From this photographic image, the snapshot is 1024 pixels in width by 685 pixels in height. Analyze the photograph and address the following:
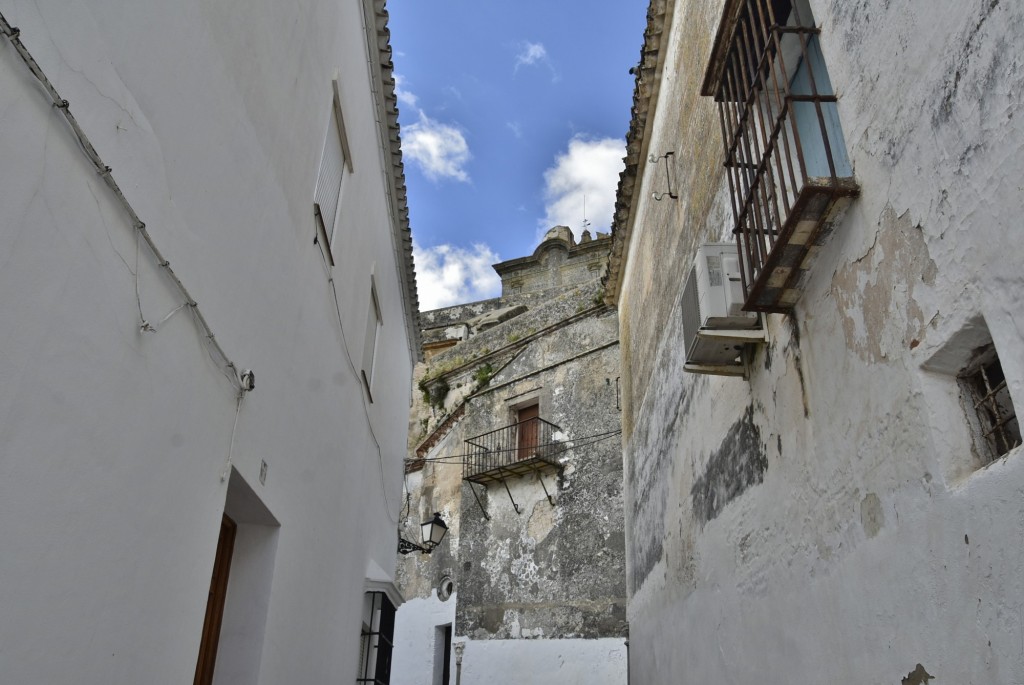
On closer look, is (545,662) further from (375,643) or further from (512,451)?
(375,643)

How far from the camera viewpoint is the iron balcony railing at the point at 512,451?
14.2 metres

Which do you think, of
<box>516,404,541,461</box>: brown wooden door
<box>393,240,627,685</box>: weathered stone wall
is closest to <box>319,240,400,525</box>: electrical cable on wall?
<box>393,240,627,685</box>: weathered stone wall

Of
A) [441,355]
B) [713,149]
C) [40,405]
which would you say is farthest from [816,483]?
[441,355]

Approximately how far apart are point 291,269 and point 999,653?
12.4 ft

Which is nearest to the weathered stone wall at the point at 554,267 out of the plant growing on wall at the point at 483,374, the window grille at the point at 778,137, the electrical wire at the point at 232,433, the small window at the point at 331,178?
the plant growing on wall at the point at 483,374

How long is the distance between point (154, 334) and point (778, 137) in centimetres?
316

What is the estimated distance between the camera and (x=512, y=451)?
14992 mm

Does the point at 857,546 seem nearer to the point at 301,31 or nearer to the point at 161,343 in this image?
the point at 161,343

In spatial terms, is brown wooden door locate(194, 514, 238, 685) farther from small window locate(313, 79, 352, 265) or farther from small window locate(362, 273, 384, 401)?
small window locate(362, 273, 384, 401)

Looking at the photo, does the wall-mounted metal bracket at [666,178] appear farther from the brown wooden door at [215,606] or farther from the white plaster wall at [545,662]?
the white plaster wall at [545,662]

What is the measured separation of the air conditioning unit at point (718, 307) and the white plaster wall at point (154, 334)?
7.60 feet

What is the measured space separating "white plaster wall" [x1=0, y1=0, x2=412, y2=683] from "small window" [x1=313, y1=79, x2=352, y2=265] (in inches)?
7.6

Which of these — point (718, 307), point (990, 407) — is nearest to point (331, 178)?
point (718, 307)

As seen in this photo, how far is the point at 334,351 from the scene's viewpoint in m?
6.11
